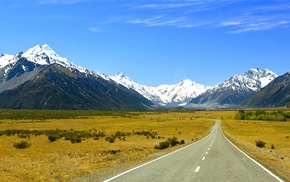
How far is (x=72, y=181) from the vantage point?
727 inches

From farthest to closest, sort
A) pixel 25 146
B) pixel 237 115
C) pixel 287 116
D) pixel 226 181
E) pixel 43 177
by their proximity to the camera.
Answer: pixel 237 115, pixel 287 116, pixel 25 146, pixel 43 177, pixel 226 181

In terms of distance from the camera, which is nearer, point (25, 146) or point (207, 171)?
point (207, 171)

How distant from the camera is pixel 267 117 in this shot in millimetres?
172250

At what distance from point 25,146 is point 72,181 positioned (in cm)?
2507

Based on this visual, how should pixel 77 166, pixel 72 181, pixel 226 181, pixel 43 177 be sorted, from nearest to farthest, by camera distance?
pixel 226 181 → pixel 72 181 → pixel 43 177 → pixel 77 166

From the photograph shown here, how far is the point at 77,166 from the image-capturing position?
25312 mm

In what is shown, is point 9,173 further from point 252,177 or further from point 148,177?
point 252,177

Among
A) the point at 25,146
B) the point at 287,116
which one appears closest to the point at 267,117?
the point at 287,116

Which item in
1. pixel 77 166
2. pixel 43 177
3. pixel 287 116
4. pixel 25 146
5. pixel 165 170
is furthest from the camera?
pixel 287 116

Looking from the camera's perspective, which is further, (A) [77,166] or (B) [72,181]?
(A) [77,166]

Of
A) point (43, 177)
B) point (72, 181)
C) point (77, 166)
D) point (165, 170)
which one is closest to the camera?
point (72, 181)

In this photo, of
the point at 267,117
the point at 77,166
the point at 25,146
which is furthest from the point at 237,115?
the point at 77,166

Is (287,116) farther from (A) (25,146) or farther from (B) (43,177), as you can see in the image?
(B) (43,177)

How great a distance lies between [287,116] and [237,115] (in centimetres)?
2333
